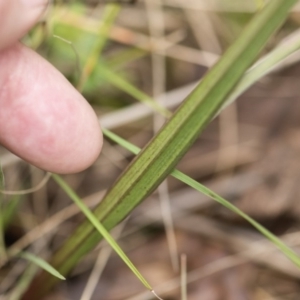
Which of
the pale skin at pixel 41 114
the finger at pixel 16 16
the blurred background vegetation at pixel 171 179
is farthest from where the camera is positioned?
the blurred background vegetation at pixel 171 179

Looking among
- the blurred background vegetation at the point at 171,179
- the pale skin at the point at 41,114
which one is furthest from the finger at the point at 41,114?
the blurred background vegetation at the point at 171,179

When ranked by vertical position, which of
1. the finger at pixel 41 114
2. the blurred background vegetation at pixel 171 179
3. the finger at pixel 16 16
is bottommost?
the blurred background vegetation at pixel 171 179

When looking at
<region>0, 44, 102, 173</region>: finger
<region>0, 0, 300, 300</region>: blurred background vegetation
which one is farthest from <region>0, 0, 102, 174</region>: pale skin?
<region>0, 0, 300, 300</region>: blurred background vegetation

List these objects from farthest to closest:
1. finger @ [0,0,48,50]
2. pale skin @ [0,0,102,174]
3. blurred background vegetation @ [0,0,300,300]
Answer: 1. blurred background vegetation @ [0,0,300,300]
2. pale skin @ [0,0,102,174]
3. finger @ [0,0,48,50]

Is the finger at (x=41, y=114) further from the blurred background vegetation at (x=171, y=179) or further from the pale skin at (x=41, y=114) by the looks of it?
the blurred background vegetation at (x=171, y=179)

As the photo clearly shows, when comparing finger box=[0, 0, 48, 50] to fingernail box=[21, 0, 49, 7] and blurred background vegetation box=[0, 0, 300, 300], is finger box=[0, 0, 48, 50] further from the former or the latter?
blurred background vegetation box=[0, 0, 300, 300]

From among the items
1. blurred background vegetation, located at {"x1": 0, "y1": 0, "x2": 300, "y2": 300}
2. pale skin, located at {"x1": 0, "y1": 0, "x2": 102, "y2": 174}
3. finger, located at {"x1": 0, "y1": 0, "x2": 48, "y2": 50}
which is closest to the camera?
finger, located at {"x1": 0, "y1": 0, "x2": 48, "y2": 50}

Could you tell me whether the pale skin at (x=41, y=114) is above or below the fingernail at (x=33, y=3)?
below

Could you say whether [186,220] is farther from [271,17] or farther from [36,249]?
[271,17]
